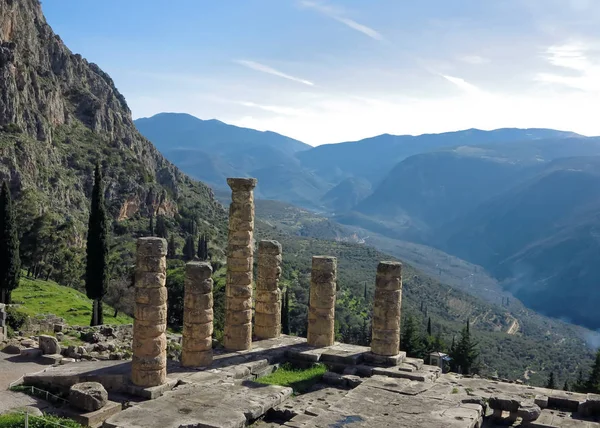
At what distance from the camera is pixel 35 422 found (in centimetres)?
1295

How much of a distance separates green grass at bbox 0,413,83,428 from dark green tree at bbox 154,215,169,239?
2963 inches

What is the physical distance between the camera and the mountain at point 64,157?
62562mm

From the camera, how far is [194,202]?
129750mm

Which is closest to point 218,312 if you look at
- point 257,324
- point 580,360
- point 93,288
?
point 93,288

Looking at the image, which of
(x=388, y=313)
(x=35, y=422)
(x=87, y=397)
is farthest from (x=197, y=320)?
(x=388, y=313)

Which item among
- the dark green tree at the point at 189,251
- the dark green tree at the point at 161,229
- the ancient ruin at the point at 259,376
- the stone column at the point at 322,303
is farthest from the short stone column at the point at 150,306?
the dark green tree at the point at 161,229

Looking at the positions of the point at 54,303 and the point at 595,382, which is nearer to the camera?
the point at 595,382

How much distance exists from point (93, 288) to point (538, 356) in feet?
283

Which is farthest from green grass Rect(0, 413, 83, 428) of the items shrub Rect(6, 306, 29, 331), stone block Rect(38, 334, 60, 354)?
shrub Rect(6, 306, 29, 331)

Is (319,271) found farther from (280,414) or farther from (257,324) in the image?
(280,414)

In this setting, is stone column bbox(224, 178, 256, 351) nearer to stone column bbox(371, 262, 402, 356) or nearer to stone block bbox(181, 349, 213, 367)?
stone block bbox(181, 349, 213, 367)

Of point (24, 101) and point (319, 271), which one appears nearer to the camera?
point (319, 271)

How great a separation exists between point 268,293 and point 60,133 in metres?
86.3

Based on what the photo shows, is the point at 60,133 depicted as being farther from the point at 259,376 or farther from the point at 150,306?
the point at 259,376
